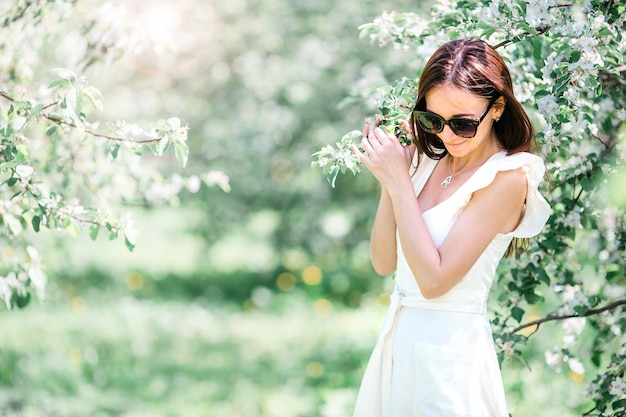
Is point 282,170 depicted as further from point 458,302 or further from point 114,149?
point 458,302

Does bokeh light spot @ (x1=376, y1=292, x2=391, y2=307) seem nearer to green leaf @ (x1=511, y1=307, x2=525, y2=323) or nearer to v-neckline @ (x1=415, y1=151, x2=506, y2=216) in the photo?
green leaf @ (x1=511, y1=307, x2=525, y2=323)

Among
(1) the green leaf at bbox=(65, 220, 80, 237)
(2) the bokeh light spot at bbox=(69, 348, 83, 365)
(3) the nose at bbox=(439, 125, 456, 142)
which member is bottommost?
(2) the bokeh light spot at bbox=(69, 348, 83, 365)

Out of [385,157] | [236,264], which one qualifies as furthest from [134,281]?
[385,157]

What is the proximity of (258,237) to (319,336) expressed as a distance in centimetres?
248

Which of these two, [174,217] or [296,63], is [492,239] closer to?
[296,63]

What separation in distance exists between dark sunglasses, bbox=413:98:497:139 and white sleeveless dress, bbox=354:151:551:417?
11 centimetres

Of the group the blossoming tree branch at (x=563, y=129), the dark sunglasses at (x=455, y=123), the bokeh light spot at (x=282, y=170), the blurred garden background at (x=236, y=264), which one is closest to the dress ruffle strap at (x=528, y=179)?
the dark sunglasses at (x=455, y=123)

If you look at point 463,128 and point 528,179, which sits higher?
point 463,128

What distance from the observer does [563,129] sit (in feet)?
8.45

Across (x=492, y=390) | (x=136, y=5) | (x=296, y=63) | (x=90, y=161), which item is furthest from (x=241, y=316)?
(x=492, y=390)

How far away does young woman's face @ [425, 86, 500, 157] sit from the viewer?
2.06 metres

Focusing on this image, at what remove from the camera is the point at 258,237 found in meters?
8.17

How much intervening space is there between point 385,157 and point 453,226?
0.82 ft

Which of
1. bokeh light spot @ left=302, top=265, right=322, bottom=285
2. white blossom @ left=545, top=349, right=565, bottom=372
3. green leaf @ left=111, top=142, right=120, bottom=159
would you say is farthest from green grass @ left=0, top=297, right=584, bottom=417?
green leaf @ left=111, top=142, right=120, bottom=159
